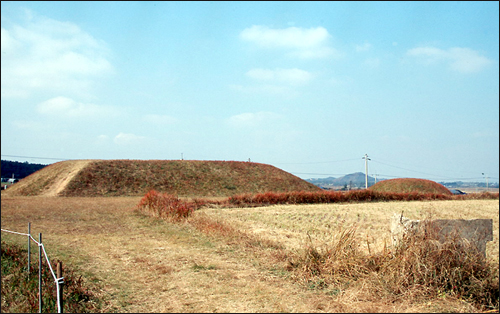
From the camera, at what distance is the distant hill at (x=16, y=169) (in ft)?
267

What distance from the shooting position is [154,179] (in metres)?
43.2

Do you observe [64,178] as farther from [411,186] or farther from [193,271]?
[411,186]

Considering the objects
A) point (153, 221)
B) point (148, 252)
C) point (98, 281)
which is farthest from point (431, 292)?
point (153, 221)

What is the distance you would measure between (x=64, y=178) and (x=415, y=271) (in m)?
42.9

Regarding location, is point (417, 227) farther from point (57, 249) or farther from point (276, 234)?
point (57, 249)

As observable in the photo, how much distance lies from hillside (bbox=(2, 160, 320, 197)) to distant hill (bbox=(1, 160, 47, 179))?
42.6m

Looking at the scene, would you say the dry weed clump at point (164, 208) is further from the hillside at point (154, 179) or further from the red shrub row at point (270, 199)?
the hillside at point (154, 179)

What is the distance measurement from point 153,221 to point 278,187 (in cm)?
3208

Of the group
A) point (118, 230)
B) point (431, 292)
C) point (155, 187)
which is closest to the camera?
point (431, 292)

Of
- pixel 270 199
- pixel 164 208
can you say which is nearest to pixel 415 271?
pixel 164 208

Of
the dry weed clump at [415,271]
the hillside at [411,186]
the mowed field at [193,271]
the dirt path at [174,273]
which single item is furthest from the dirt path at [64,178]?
the hillside at [411,186]

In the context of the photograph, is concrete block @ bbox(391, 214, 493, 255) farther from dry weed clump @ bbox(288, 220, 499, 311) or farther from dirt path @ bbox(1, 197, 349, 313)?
dirt path @ bbox(1, 197, 349, 313)

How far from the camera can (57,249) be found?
9.71 meters

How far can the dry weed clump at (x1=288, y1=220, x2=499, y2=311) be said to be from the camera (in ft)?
19.3
